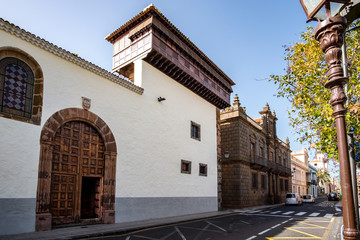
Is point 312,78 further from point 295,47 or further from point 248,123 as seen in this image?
point 248,123

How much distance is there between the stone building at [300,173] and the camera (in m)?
50.0

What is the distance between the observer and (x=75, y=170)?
10.5 metres

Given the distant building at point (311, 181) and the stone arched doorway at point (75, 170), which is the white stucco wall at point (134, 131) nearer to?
the stone arched doorway at point (75, 170)

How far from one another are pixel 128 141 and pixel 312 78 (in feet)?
27.0

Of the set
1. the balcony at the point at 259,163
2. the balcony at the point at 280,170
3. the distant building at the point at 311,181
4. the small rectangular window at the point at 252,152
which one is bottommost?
the distant building at the point at 311,181

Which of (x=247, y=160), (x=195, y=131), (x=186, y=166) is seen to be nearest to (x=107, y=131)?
(x=186, y=166)

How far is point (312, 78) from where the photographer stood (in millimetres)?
10648

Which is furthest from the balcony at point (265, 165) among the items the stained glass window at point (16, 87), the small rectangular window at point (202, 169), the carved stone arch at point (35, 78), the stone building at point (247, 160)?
the stained glass window at point (16, 87)

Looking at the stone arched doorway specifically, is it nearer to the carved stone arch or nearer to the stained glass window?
the carved stone arch

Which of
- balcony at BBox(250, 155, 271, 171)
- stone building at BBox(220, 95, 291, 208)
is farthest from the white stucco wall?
balcony at BBox(250, 155, 271, 171)

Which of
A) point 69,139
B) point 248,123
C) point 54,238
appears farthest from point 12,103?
point 248,123

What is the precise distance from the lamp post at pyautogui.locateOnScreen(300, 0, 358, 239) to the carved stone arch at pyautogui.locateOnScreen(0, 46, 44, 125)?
345 inches

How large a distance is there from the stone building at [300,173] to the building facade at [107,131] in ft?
118

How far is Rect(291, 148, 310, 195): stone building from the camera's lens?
4996 cm
